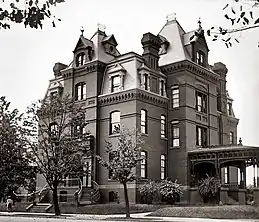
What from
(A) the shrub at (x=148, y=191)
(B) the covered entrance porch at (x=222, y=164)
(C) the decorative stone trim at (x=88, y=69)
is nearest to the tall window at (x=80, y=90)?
(C) the decorative stone trim at (x=88, y=69)

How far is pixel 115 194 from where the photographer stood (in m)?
15.7

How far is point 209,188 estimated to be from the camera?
14.8 m

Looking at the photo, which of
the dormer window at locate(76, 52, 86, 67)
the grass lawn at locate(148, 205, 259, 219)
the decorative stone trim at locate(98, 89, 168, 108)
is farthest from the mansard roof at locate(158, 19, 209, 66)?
the grass lawn at locate(148, 205, 259, 219)

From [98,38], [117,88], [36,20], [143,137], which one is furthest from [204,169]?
[36,20]

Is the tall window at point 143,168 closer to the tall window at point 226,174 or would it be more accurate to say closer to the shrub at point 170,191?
the shrub at point 170,191

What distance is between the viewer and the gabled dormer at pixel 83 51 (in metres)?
17.4

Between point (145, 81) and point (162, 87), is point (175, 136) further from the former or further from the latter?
point (145, 81)

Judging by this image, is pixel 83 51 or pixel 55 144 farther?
pixel 83 51

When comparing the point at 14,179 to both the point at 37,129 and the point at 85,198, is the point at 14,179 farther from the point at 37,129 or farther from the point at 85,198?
the point at 85,198

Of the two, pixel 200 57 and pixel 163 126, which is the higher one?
pixel 200 57

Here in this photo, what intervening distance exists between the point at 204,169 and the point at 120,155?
6844mm

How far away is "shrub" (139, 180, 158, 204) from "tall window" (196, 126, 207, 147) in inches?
125

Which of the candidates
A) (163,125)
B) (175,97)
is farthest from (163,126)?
(175,97)

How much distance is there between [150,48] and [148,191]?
5510 mm
